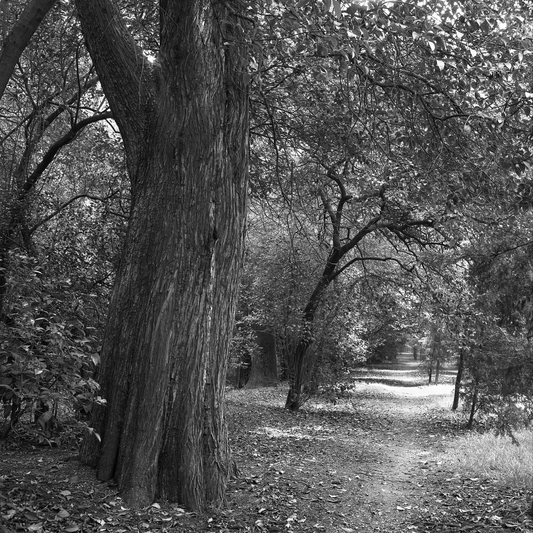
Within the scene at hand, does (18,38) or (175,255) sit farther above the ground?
(18,38)

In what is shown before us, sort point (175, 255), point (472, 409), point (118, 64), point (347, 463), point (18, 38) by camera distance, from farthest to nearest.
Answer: point (472, 409), point (347, 463), point (118, 64), point (175, 255), point (18, 38)

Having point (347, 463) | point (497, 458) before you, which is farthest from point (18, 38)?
point (497, 458)

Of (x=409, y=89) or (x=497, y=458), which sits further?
(x=497, y=458)

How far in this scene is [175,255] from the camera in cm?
584

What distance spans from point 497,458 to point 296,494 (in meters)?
4.56

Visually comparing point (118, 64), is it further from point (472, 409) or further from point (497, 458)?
point (472, 409)

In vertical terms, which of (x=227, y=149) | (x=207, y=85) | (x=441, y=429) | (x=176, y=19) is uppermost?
(x=176, y=19)

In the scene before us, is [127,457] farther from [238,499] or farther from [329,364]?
[329,364]

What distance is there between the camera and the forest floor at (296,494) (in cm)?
512

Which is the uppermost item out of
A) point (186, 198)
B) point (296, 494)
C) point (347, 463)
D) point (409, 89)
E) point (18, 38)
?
point (409, 89)

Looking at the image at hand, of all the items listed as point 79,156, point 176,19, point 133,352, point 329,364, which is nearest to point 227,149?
point 176,19

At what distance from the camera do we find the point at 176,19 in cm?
609

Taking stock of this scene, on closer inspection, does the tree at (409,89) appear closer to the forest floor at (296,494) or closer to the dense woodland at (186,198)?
the dense woodland at (186,198)

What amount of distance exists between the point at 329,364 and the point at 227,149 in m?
11.6
